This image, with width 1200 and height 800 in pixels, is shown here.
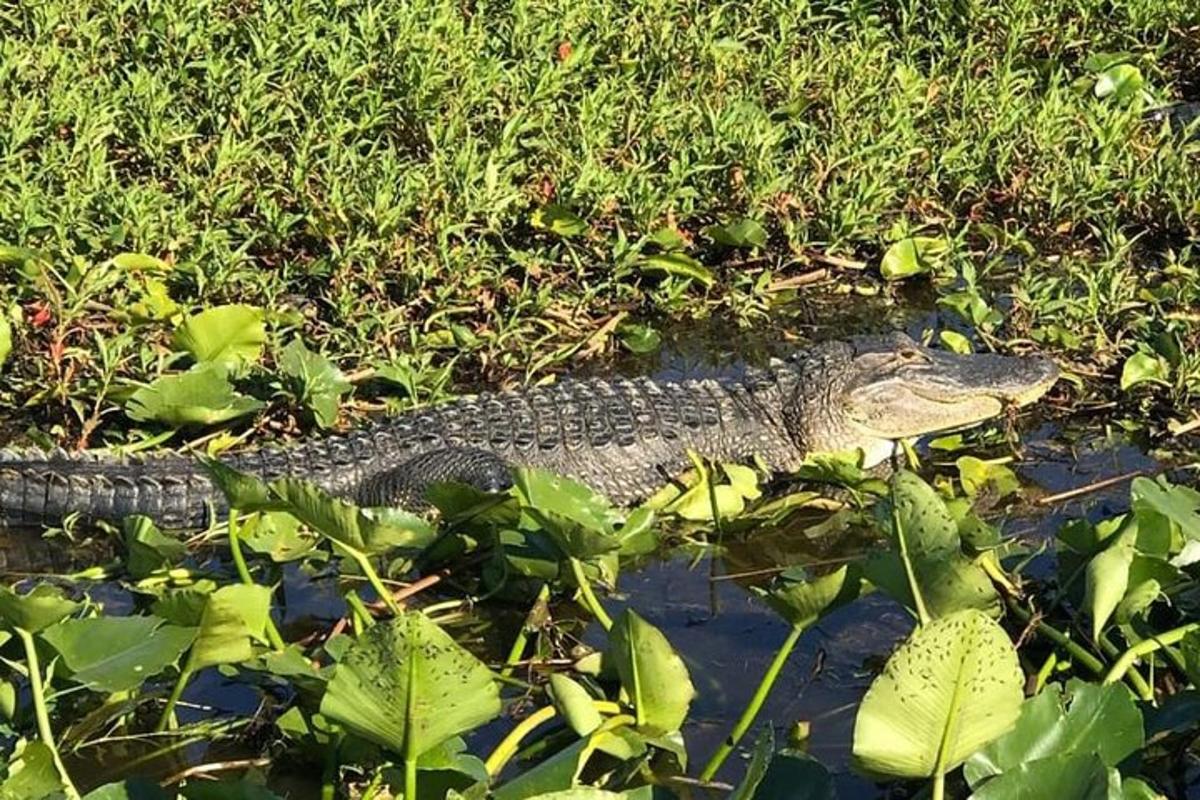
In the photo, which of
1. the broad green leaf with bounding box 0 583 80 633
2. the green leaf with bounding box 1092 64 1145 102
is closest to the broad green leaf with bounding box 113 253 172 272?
the broad green leaf with bounding box 0 583 80 633

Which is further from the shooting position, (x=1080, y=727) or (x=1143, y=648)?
(x=1143, y=648)

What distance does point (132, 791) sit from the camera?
7.61 ft

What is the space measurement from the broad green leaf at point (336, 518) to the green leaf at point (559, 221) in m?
2.71

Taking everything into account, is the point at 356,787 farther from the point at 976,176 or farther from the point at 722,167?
the point at 976,176

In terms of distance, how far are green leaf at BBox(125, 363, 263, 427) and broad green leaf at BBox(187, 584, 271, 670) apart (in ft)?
5.86

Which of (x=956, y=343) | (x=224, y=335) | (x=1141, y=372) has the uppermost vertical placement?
(x=224, y=335)

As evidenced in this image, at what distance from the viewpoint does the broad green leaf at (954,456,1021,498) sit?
171 inches

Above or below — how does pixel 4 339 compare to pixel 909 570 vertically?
below

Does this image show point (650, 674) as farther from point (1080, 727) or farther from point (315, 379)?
point (315, 379)

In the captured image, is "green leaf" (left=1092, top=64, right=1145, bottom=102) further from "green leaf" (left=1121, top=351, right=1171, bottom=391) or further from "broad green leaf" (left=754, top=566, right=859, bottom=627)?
"broad green leaf" (left=754, top=566, right=859, bottom=627)

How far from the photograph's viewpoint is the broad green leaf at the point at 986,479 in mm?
4344

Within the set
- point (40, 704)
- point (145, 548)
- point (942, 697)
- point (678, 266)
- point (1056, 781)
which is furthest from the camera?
point (678, 266)

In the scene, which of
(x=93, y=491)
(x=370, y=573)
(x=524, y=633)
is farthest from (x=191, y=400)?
(x=370, y=573)

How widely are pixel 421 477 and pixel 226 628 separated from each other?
Answer: 6.10ft
